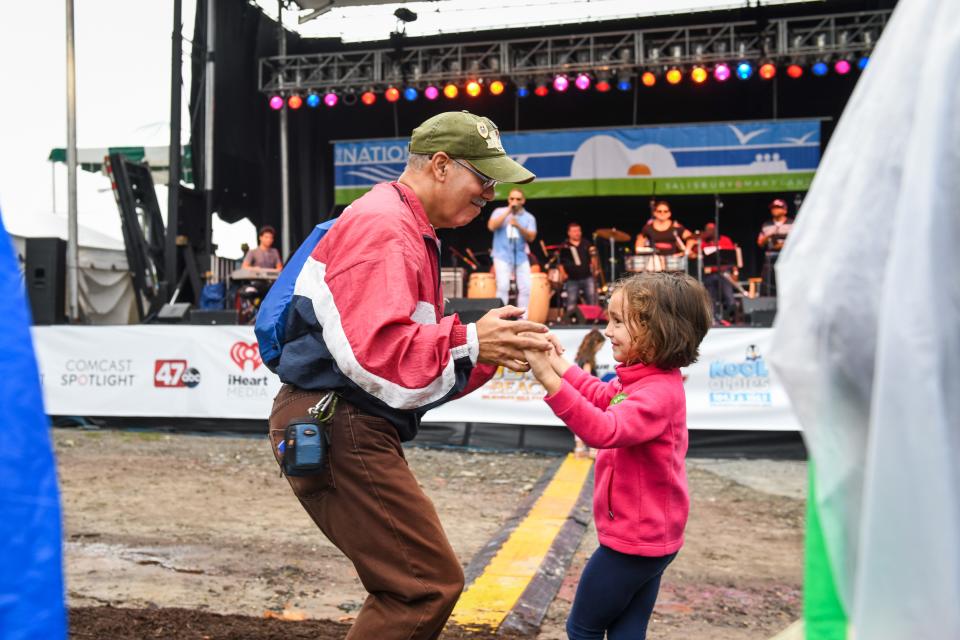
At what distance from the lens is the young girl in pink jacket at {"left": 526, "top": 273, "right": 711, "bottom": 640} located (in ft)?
8.57

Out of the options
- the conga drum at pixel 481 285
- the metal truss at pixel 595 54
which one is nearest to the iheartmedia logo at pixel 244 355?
the conga drum at pixel 481 285

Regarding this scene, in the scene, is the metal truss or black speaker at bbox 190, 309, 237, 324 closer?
black speaker at bbox 190, 309, 237, 324

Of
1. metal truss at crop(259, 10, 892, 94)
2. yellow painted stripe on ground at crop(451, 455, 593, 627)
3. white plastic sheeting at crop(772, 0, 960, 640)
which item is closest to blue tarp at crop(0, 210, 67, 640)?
white plastic sheeting at crop(772, 0, 960, 640)

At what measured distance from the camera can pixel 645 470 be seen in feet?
8.73

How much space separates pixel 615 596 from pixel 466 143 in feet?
4.69

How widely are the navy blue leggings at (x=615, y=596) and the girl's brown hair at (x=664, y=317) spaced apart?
0.60 m

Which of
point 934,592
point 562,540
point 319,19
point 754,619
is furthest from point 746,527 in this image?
point 319,19

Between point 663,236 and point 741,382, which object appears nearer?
point 741,382

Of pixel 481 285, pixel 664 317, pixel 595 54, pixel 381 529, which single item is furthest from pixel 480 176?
pixel 595 54

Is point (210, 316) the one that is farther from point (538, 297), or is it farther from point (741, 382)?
point (741, 382)

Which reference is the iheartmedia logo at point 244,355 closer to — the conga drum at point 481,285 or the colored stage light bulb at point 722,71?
the conga drum at point 481,285

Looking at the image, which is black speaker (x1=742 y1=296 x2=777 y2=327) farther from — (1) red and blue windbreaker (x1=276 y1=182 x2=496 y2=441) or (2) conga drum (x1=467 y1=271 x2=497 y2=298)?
(1) red and blue windbreaker (x1=276 y1=182 x2=496 y2=441)

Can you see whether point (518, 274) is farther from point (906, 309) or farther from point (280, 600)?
point (906, 309)

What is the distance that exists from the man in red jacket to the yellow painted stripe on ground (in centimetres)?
171
